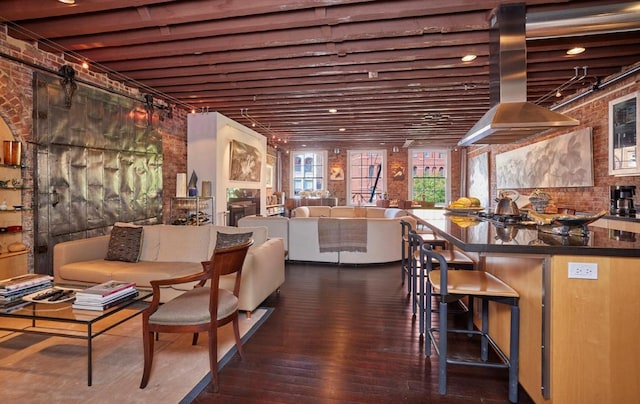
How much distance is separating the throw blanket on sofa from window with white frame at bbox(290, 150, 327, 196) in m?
6.49

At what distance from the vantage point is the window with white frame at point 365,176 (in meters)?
12.0

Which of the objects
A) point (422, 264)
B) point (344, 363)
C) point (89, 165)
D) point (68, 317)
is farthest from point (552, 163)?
point (89, 165)

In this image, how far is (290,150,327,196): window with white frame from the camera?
1224 cm

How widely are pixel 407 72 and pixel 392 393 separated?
161 inches

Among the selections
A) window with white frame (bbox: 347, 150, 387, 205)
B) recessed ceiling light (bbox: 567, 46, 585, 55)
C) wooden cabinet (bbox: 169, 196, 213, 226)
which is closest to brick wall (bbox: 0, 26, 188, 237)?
wooden cabinet (bbox: 169, 196, 213, 226)

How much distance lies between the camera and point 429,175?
11.9 m

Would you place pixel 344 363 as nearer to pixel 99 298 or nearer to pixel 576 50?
pixel 99 298

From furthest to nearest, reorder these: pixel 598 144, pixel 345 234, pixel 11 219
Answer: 1. pixel 345 234
2. pixel 598 144
3. pixel 11 219

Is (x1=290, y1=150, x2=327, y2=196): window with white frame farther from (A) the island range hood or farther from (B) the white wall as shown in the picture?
(A) the island range hood

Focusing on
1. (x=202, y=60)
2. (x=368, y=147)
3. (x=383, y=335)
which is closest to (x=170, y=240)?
(x=202, y=60)

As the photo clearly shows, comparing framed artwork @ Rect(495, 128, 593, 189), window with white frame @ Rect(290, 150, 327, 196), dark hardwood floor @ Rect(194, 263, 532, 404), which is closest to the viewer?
dark hardwood floor @ Rect(194, 263, 532, 404)

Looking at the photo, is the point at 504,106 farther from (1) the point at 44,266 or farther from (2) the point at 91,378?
(1) the point at 44,266

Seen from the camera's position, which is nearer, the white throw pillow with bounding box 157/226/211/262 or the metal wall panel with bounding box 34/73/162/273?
the metal wall panel with bounding box 34/73/162/273

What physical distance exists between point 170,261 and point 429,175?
1001cm
